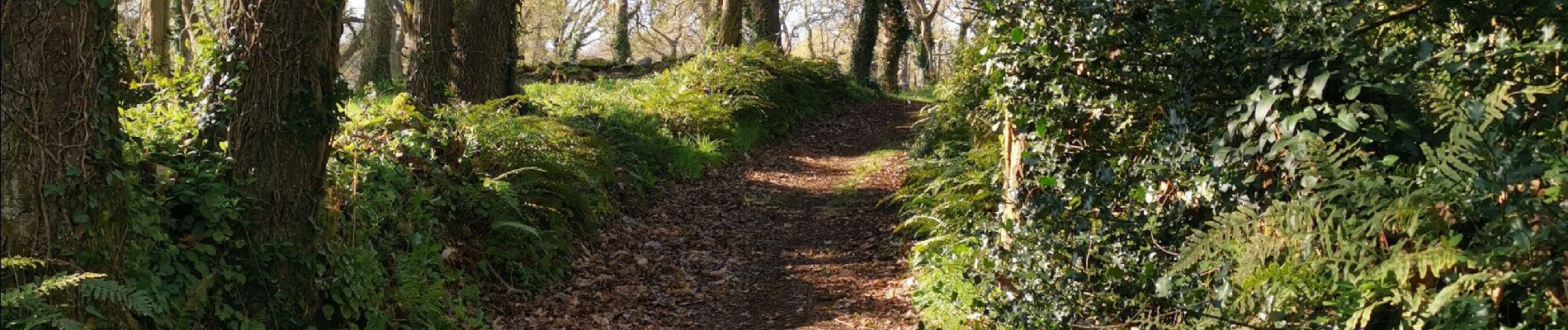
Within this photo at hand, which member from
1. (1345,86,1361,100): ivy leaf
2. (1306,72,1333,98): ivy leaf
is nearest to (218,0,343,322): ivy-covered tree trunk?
(1306,72,1333,98): ivy leaf

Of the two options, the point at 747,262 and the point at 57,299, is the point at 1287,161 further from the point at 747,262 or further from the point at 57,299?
the point at 747,262

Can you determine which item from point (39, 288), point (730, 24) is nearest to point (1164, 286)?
point (39, 288)

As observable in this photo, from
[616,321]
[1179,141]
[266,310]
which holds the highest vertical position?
[1179,141]

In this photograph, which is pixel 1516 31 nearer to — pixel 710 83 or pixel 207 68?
pixel 207 68

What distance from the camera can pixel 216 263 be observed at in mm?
5031

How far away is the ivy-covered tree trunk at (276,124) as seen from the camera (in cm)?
526

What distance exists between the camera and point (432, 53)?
1072 centimetres

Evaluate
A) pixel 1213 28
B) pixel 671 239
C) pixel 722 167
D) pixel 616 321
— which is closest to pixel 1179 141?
pixel 1213 28

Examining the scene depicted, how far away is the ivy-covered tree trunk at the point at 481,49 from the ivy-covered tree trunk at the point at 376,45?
9.62 meters

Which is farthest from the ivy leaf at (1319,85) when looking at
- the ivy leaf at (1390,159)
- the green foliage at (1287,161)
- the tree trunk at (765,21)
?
the tree trunk at (765,21)

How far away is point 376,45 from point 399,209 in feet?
49.8

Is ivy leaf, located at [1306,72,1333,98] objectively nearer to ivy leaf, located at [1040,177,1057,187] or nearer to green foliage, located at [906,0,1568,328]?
green foliage, located at [906,0,1568,328]

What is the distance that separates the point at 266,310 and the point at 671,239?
448 cm

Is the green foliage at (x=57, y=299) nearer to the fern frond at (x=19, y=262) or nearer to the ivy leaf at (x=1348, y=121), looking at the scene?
the fern frond at (x=19, y=262)
